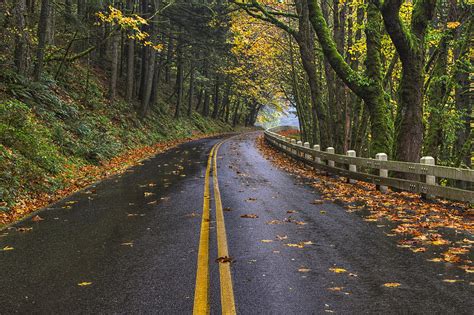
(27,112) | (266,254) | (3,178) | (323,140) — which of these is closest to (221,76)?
(323,140)

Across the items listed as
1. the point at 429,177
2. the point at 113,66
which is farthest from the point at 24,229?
the point at 113,66

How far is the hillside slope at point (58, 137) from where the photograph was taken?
1075 centimetres

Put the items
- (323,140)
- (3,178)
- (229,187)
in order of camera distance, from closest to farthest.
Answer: (3,178) → (229,187) → (323,140)

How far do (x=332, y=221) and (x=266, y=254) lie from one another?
103 inches

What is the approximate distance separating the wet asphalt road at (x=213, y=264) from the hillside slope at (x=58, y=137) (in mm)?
1433

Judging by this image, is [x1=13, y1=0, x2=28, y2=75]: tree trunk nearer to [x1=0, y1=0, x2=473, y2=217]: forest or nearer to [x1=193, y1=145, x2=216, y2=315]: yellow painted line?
[x1=0, y1=0, x2=473, y2=217]: forest

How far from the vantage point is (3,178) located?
32.7 ft

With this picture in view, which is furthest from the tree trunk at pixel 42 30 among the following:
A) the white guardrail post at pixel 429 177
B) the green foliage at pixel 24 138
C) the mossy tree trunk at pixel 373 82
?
the white guardrail post at pixel 429 177

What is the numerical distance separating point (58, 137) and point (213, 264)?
12519 mm

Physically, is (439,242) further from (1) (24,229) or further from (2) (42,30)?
(2) (42,30)

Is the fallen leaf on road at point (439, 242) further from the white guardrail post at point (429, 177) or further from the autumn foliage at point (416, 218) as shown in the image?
the white guardrail post at point (429, 177)

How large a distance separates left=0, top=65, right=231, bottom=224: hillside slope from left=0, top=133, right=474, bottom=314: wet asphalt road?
4.70ft

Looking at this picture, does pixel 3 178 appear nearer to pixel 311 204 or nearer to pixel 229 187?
pixel 229 187

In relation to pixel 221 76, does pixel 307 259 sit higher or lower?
lower
